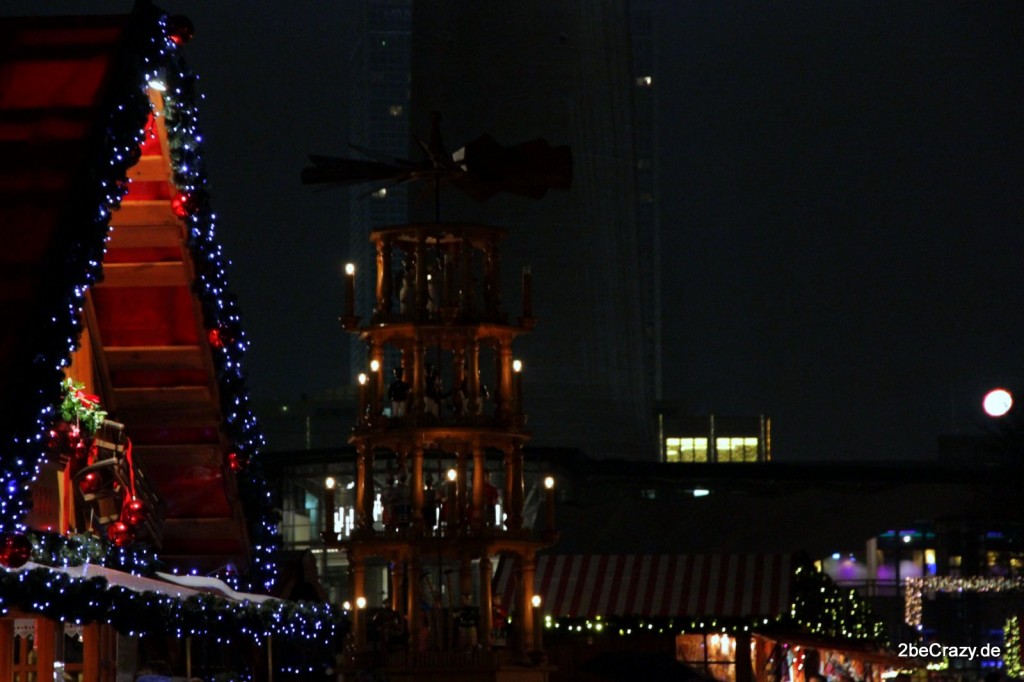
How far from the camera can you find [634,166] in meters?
99.2

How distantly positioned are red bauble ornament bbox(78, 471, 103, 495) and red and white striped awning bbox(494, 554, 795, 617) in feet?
48.5

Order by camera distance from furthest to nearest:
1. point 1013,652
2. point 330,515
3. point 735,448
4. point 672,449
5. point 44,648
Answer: point 672,449, point 735,448, point 1013,652, point 330,515, point 44,648

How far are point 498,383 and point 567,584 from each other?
26.6 ft

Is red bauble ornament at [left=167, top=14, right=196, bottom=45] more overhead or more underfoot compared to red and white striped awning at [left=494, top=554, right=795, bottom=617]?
more overhead

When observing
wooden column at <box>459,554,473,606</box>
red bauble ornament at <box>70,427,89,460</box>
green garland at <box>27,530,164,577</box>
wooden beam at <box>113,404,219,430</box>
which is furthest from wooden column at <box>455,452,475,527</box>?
red bauble ornament at <box>70,427,89,460</box>

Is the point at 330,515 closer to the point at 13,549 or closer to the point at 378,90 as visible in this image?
the point at 13,549

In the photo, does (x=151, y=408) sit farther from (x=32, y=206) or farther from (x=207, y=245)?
(x=32, y=206)

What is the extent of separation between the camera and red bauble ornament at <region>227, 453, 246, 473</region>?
1972 centimetres

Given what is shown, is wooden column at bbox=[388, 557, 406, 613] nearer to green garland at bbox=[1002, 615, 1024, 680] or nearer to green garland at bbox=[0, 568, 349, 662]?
green garland at bbox=[0, 568, 349, 662]

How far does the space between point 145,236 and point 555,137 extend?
72.5 m

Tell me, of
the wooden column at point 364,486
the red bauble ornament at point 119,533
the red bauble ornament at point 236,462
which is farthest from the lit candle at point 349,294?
the red bauble ornament at point 119,533

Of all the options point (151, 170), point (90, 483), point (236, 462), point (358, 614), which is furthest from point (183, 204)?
point (358, 614)

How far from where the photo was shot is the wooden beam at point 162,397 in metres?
19.3

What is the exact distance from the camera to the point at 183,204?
17.4m
